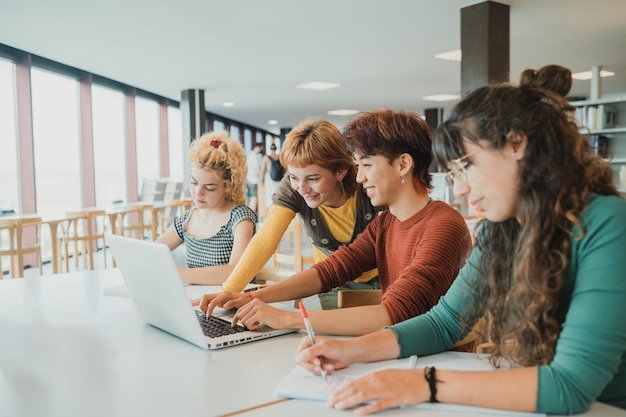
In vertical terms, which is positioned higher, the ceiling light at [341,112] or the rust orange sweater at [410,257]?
the ceiling light at [341,112]

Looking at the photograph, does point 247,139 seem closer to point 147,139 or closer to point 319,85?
point 147,139

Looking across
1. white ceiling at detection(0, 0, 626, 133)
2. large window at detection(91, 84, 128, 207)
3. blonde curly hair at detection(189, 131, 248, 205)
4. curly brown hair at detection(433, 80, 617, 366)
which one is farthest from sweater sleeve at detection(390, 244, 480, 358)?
large window at detection(91, 84, 128, 207)

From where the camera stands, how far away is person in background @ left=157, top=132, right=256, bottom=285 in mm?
2248

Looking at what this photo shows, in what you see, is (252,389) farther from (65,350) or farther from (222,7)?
(222,7)

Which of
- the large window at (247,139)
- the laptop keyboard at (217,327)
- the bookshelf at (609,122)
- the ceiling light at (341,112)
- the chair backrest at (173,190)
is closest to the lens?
the laptop keyboard at (217,327)

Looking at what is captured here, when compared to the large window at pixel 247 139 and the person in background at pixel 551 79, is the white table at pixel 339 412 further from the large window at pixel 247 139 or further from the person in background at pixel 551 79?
the large window at pixel 247 139

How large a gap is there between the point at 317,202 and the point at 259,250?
0.28 metres

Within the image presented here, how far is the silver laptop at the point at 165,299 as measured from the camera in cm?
115

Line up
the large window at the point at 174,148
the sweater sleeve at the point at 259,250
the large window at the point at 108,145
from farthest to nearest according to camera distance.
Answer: the large window at the point at 174,148 → the large window at the point at 108,145 → the sweater sleeve at the point at 259,250

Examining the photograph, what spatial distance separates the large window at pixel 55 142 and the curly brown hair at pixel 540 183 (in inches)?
259

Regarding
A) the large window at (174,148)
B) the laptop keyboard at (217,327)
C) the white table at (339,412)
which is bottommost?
the white table at (339,412)

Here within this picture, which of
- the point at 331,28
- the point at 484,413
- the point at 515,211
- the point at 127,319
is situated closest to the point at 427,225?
the point at 515,211

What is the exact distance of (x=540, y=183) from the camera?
891mm

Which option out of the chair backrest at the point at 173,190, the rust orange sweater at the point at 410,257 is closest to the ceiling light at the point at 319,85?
the chair backrest at the point at 173,190
